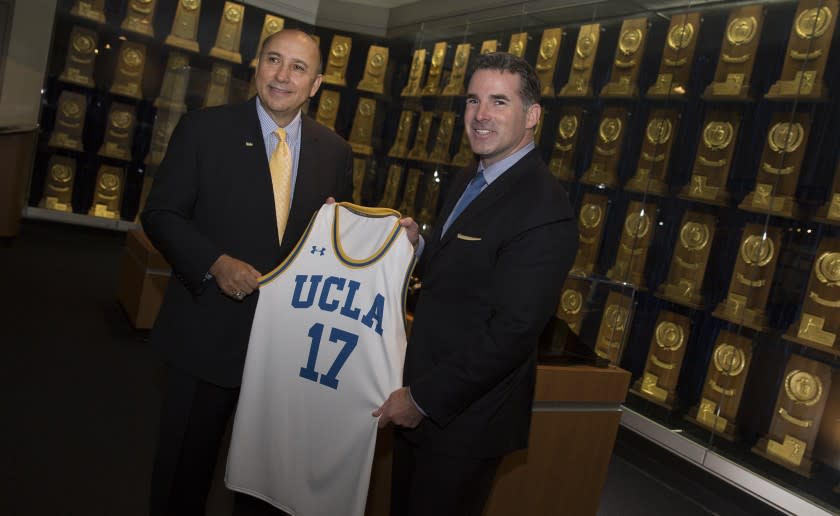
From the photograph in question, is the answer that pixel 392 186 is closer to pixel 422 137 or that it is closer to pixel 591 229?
pixel 422 137

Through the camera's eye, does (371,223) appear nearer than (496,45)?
Yes

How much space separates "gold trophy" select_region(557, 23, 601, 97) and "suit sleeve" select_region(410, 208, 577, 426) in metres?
3.78

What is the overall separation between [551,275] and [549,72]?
418 centimetres

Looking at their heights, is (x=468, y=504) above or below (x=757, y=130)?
below

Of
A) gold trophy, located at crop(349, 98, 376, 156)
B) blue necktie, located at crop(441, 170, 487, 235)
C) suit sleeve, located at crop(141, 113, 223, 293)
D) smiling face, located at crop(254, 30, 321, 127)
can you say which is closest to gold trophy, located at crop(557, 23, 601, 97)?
gold trophy, located at crop(349, 98, 376, 156)

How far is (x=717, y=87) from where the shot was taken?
4.30 metres

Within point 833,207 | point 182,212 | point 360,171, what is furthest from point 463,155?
point 182,212

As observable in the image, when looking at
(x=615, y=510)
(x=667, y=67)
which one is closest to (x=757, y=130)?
(x=667, y=67)

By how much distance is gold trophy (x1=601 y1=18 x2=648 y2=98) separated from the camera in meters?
4.80

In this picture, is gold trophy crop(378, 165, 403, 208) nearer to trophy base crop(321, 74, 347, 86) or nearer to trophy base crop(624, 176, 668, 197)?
trophy base crop(321, 74, 347, 86)

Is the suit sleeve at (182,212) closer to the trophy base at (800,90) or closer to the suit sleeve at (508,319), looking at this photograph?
the suit sleeve at (508,319)

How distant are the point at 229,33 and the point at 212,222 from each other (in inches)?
268

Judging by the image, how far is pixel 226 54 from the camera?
8242mm

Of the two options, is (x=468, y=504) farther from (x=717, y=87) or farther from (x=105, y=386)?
(x=717, y=87)
